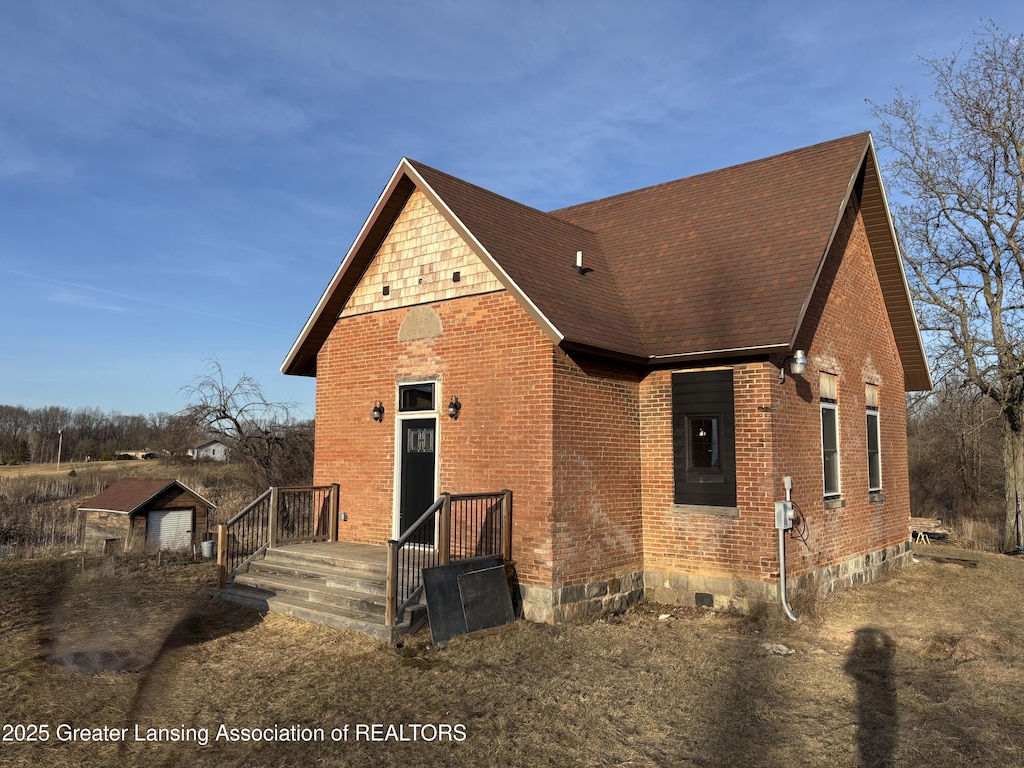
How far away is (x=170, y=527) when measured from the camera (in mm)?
24531

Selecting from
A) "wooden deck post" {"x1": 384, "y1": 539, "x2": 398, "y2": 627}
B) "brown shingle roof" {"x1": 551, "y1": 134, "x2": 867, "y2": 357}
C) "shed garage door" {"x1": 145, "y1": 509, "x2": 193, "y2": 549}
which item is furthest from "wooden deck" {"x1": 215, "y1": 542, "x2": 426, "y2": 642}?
"shed garage door" {"x1": 145, "y1": 509, "x2": 193, "y2": 549}

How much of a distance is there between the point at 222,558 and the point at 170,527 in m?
16.0

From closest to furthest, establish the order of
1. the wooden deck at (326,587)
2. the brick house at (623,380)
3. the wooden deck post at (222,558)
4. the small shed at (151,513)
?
the wooden deck at (326,587) → the brick house at (623,380) → the wooden deck post at (222,558) → the small shed at (151,513)

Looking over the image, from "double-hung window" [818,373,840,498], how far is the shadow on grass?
2.89 m

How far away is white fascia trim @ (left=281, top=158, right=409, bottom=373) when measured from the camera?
10609 mm

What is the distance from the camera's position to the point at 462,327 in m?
10.2

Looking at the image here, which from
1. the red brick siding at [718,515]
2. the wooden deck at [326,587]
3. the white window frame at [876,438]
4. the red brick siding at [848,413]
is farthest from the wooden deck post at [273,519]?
the white window frame at [876,438]

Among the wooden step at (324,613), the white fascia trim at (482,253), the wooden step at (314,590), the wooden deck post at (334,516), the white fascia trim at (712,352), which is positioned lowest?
the wooden step at (324,613)

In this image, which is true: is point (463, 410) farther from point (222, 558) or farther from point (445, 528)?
point (222, 558)

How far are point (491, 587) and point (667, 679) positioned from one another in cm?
250

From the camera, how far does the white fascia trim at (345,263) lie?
10609 millimetres

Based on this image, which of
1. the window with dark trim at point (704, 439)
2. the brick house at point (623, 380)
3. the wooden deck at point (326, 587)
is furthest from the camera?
the window with dark trim at point (704, 439)

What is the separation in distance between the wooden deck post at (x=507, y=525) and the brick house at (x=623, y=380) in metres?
0.11

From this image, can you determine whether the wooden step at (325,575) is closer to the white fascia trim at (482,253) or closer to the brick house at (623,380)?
the brick house at (623,380)
